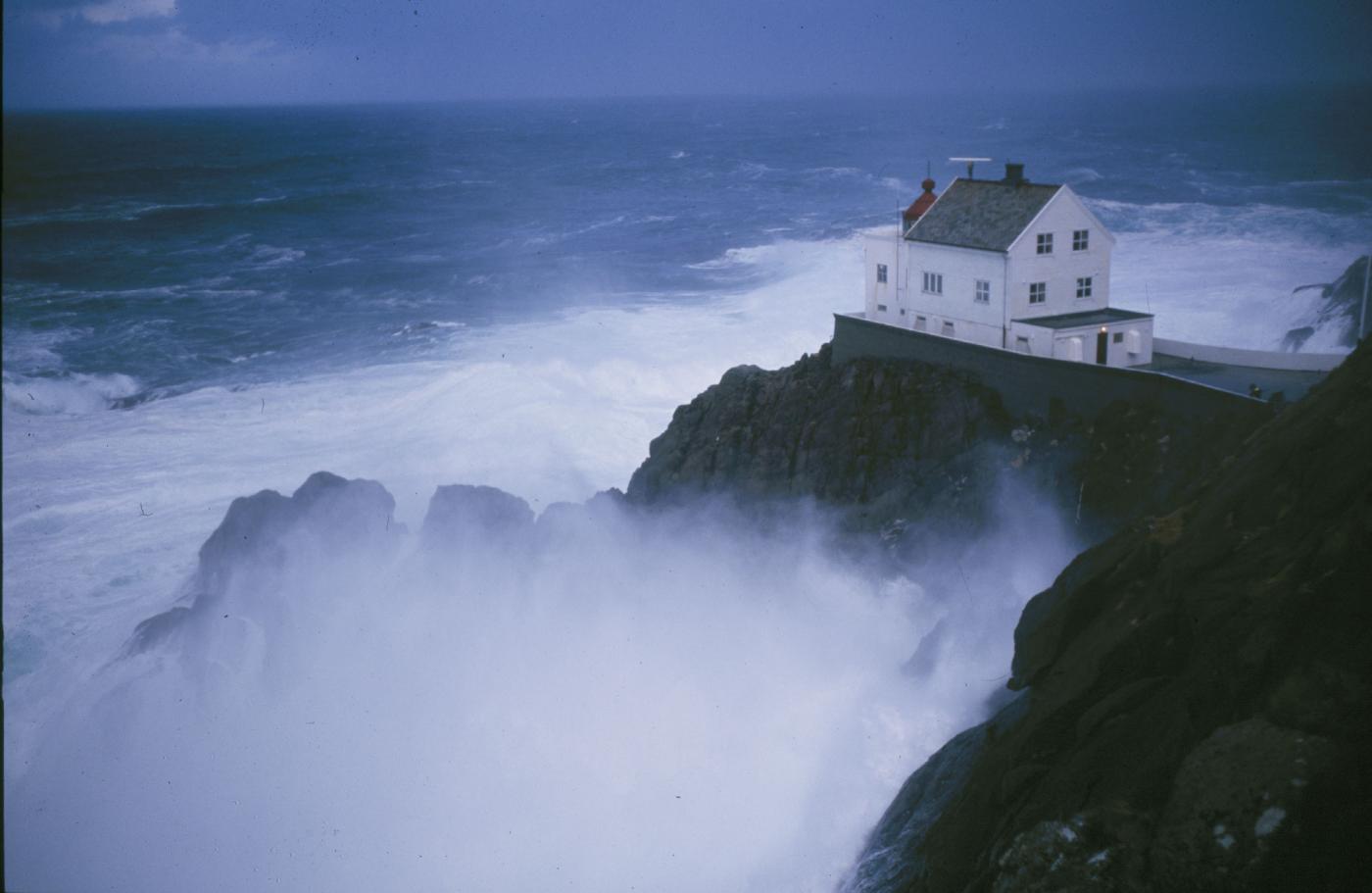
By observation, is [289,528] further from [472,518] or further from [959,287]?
[959,287]

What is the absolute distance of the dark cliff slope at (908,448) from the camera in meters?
15.6

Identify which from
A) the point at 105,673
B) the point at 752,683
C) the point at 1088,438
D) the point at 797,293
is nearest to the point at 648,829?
the point at 752,683

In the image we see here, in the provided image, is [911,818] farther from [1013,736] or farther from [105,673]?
[105,673]

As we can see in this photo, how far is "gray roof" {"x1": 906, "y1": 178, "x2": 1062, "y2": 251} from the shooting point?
18.6 m

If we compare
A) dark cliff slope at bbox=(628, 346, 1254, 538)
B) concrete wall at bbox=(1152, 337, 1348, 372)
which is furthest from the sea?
concrete wall at bbox=(1152, 337, 1348, 372)

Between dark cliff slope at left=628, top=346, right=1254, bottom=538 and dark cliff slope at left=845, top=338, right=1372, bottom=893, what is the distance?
472 centimetres

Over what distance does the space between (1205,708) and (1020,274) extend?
12.2 m

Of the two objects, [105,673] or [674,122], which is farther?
[674,122]

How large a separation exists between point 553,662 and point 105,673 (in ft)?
24.4

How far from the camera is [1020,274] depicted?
18516mm

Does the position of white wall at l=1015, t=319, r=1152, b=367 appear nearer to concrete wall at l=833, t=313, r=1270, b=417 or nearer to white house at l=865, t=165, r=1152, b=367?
white house at l=865, t=165, r=1152, b=367

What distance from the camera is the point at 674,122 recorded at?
4766 inches

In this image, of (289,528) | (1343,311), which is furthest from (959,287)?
(289,528)

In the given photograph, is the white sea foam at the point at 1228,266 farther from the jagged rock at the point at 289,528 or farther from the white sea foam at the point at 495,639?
the jagged rock at the point at 289,528
